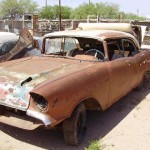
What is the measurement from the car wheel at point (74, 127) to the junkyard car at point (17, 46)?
3120 mm

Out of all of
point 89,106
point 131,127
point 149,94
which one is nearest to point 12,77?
point 89,106

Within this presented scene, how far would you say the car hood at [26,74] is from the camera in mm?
4281

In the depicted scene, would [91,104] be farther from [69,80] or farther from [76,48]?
[76,48]

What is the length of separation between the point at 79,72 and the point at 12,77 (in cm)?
96

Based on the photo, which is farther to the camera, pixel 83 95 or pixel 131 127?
pixel 131 127

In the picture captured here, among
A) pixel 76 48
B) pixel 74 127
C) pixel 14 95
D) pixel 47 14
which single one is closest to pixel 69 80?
pixel 74 127

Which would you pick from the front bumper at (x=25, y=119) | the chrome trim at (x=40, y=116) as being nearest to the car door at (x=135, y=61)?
the front bumper at (x=25, y=119)

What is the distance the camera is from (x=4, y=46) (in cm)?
750

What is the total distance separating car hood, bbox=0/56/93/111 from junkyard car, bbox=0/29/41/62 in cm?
175

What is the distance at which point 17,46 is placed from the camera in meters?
7.41

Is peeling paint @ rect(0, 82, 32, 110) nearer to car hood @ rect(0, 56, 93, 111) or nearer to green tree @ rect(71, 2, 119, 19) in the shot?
car hood @ rect(0, 56, 93, 111)

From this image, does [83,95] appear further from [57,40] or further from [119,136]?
[57,40]

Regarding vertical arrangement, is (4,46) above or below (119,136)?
above

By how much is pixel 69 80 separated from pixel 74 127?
0.65 meters
